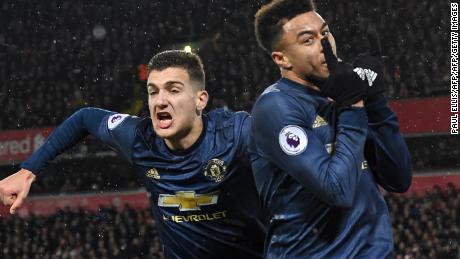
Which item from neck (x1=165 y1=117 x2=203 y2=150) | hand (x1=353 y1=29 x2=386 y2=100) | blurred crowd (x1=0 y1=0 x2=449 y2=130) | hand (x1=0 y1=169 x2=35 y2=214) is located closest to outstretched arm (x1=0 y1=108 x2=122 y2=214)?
hand (x1=0 y1=169 x2=35 y2=214)

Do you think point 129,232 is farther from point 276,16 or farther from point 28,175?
point 276,16

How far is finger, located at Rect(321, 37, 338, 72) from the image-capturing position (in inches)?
101

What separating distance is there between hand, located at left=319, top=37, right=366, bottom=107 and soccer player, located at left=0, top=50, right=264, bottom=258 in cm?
125

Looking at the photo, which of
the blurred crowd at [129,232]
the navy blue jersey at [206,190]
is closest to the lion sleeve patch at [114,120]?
the navy blue jersey at [206,190]

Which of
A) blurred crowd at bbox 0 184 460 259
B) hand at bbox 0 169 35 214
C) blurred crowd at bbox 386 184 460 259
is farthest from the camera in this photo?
blurred crowd at bbox 0 184 460 259

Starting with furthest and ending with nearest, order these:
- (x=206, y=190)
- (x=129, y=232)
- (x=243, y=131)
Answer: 1. (x=129, y=232)
2. (x=243, y=131)
3. (x=206, y=190)

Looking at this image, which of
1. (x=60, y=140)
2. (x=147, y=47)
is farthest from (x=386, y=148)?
(x=147, y=47)

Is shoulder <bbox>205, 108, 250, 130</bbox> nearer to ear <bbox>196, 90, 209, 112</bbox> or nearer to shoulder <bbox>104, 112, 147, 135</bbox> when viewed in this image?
ear <bbox>196, 90, 209, 112</bbox>

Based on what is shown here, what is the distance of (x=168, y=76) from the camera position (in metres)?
3.69

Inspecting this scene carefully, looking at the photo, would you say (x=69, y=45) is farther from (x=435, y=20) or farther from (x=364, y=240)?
(x=364, y=240)

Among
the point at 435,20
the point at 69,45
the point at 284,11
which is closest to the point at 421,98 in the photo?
the point at 435,20

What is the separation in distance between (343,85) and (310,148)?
244mm

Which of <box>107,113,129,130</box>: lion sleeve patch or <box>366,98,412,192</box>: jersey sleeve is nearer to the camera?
<box>366,98,412,192</box>: jersey sleeve

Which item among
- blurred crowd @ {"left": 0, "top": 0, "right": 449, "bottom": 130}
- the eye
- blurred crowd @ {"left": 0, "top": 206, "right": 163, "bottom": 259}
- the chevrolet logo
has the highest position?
the eye
